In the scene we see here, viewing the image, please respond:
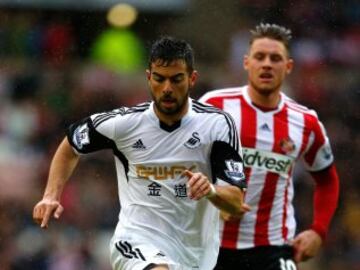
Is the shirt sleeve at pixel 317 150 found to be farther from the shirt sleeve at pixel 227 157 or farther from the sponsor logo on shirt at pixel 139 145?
the sponsor logo on shirt at pixel 139 145

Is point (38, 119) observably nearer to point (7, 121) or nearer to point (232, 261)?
point (7, 121)

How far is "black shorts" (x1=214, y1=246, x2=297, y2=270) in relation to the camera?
8.55 m

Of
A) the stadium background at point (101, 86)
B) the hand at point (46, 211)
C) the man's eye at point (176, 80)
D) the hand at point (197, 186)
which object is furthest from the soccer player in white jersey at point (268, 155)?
the stadium background at point (101, 86)

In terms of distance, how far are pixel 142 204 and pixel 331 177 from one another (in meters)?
2.15

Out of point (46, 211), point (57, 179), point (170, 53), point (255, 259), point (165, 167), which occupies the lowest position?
point (255, 259)

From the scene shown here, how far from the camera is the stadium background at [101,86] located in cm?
1385

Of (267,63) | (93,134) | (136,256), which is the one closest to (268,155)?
(267,63)

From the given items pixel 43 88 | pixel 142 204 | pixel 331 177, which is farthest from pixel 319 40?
pixel 142 204

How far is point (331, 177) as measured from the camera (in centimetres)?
909

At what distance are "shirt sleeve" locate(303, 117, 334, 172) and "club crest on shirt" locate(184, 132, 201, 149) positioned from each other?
168 cm

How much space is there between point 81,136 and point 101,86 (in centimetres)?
841

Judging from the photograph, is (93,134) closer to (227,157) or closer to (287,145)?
(227,157)

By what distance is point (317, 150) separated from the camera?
8.88 meters

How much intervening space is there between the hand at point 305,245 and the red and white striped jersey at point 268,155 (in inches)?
3.0
